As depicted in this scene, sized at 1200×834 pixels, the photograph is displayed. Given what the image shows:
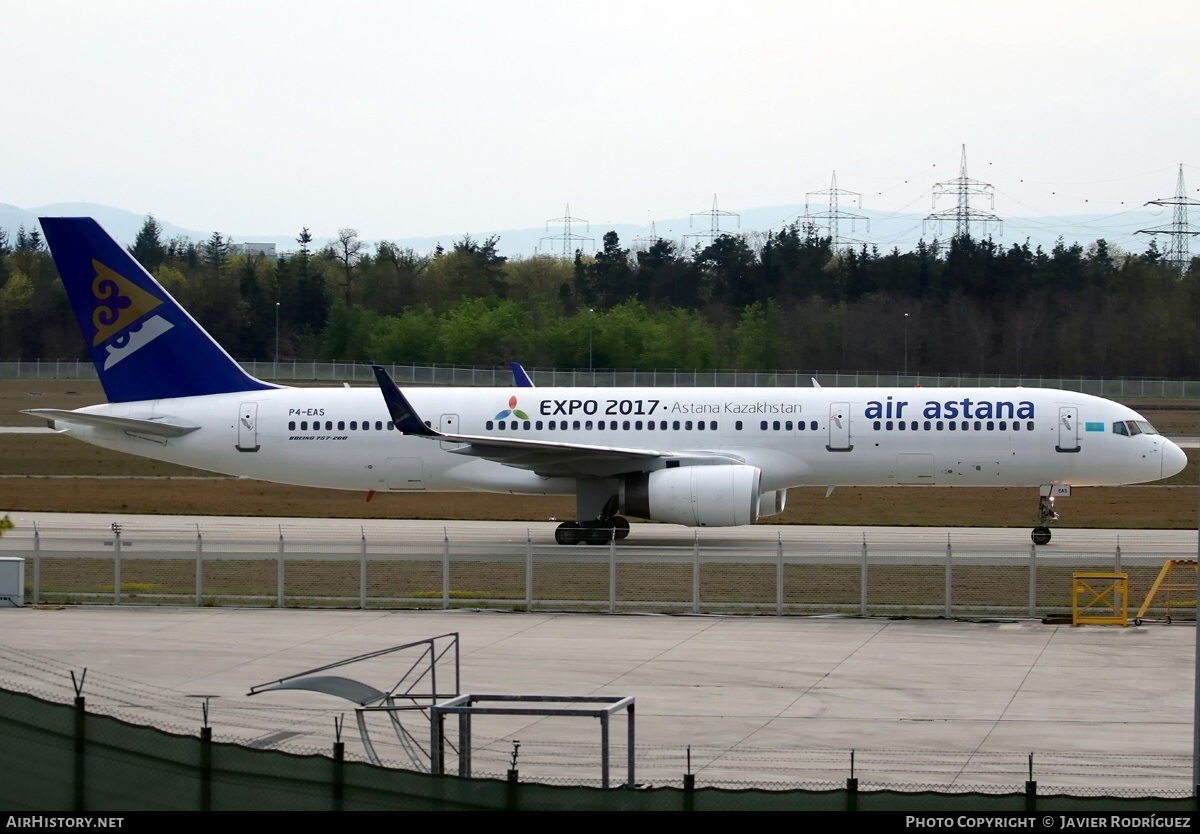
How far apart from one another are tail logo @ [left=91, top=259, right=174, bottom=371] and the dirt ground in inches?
342

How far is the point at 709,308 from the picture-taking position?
11888 centimetres

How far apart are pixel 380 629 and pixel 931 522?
21.4m

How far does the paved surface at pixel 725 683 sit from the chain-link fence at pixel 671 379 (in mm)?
60600

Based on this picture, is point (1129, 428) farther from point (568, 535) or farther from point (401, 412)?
point (401, 412)

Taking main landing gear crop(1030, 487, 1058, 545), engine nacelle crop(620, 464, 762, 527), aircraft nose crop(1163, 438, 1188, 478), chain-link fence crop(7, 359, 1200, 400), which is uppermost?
→ chain-link fence crop(7, 359, 1200, 400)

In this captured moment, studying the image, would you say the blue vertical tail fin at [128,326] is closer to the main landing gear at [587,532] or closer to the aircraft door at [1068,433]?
the main landing gear at [587,532]

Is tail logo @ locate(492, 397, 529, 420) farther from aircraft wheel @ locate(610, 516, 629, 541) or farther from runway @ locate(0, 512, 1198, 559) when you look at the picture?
aircraft wheel @ locate(610, 516, 629, 541)

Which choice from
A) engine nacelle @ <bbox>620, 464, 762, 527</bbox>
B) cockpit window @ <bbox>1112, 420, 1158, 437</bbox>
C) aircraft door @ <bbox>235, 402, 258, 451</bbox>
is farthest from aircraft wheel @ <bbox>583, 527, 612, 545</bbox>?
cockpit window @ <bbox>1112, 420, 1158, 437</bbox>

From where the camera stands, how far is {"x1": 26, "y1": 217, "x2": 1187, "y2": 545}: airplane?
34625 mm

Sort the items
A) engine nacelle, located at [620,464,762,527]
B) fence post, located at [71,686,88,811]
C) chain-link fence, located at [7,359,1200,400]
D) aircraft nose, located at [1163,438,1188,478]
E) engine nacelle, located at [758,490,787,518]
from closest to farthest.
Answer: fence post, located at [71,686,88,811] < engine nacelle, located at [620,464,762,527] < aircraft nose, located at [1163,438,1188,478] < engine nacelle, located at [758,490,787,518] < chain-link fence, located at [7,359,1200,400]

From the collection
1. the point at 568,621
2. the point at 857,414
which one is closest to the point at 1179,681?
the point at 568,621

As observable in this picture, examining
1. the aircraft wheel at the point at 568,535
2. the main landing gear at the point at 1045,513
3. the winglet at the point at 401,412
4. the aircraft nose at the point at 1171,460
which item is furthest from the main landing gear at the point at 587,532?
the aircraft nose at the point at 1171,460

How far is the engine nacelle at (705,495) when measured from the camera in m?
33.0
